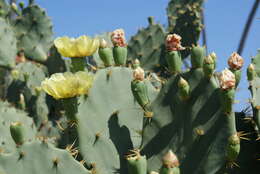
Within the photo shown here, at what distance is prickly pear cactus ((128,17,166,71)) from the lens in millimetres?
3850

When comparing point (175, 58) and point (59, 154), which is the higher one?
point (175, 58)

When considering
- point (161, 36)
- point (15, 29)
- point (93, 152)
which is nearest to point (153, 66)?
point (161, 36)

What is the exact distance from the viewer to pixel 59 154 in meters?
1.70

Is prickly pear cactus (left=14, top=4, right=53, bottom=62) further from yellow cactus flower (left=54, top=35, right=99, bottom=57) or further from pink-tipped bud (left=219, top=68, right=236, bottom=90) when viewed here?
pink-tipped bud (left=219, top=68, right=236, bottom=90)

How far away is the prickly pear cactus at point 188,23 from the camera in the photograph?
387cm

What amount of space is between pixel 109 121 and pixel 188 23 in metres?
2.17

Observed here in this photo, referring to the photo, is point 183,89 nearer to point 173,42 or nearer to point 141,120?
point 173,42

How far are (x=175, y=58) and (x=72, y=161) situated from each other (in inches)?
22.0

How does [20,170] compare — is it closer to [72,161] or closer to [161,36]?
[72,161]

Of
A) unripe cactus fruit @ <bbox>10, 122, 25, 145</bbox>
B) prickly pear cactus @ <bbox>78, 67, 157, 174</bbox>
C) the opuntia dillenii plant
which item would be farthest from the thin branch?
unripe cactus fruit @ <bbox>10, 122, 25, 145</bbox>

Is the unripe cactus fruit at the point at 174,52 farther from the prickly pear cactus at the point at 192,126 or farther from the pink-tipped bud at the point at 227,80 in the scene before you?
the pink-tipped bud at the point at 227,80

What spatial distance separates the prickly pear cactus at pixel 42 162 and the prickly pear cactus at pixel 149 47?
2192 mm

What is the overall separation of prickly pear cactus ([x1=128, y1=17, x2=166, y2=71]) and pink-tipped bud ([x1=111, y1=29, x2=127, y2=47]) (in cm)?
175

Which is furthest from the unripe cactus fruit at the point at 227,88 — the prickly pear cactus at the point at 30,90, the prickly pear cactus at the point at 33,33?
the prickly pear cactus at the point at 33,33
